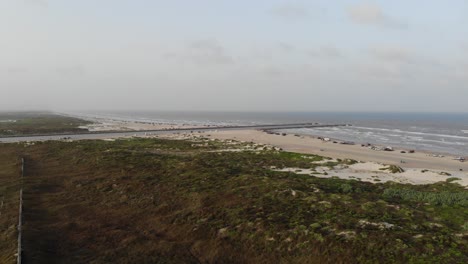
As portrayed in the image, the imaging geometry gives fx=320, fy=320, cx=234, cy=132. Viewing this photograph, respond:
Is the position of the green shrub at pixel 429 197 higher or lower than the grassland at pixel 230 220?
higher

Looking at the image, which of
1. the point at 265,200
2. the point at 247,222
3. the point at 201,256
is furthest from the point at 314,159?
the point at 201,256

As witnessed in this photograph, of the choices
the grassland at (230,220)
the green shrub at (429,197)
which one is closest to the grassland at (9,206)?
the grassland at (230,220)

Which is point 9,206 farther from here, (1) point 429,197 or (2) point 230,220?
(1) point 429,197

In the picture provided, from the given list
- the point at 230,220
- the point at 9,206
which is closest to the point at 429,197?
the point at 230,220

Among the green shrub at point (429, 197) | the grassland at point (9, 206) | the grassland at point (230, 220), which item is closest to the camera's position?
the grassland at point (230, 220)

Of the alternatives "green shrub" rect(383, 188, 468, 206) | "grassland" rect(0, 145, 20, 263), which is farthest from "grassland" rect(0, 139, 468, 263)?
"grassland" rect(0, 145, 20, 263)

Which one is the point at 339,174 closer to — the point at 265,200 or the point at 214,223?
the point at 265,200

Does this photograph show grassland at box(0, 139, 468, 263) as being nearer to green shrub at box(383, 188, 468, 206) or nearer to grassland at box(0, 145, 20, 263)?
green shrub at box(383, 188, 468, 206)

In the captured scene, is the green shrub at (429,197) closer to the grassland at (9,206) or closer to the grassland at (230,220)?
the grassland at (230,220)

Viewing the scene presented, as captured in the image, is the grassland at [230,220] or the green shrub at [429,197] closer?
the grassland at [230,220]
